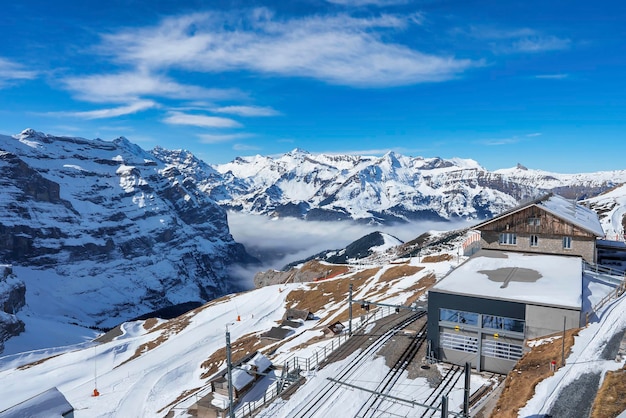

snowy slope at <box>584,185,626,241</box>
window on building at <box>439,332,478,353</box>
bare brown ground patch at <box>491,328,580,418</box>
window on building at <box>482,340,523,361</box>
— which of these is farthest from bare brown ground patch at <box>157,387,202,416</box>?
snowy slope at <box>584,185,626,241</box>

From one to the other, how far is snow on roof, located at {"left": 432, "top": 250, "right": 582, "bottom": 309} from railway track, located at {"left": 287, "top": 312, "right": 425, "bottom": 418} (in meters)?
7.43

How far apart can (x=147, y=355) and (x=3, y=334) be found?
139908 mm

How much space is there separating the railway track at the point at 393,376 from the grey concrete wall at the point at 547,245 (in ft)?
42.4

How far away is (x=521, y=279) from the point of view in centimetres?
3022

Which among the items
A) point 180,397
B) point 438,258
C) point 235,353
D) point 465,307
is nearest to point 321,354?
point 465,307

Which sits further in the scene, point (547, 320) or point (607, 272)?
point (607, 272)

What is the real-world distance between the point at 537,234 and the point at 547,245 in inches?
54.7

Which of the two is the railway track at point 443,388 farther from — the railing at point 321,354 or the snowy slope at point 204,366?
the railing at point 321,354

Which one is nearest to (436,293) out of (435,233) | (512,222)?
(512,222)

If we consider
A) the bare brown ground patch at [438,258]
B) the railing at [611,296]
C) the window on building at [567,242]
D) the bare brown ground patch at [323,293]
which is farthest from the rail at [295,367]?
the bare brown ground patch at [438,258]

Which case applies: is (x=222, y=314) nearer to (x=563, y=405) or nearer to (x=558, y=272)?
(x=558, y=272)

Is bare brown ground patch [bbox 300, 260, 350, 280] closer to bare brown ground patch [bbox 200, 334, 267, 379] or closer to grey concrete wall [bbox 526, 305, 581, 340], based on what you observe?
bare brown ground patch [bbox 200, 334, 267, 379]

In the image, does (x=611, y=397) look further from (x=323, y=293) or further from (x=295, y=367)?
(x=323, y=293)

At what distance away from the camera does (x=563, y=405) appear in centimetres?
1762
